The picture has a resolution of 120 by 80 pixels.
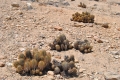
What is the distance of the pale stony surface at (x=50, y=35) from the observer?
7712 mm

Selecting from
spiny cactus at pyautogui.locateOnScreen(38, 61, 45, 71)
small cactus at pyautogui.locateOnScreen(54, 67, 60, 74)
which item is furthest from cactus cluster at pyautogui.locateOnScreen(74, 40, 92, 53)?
spiny cactus at pyautogui.locateOnScreen(38, 61, 45, 71)

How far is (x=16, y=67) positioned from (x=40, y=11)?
23.5ft

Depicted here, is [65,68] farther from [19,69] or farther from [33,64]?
[19,69]

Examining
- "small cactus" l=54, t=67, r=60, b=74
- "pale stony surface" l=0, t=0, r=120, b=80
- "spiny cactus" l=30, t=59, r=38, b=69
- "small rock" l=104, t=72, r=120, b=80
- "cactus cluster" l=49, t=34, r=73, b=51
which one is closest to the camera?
"small rock" l=104, t=72, r=120, b=80

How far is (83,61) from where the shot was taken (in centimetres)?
828

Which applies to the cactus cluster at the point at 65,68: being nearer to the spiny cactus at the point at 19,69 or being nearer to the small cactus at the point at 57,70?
the small cactus at the point at 57,70

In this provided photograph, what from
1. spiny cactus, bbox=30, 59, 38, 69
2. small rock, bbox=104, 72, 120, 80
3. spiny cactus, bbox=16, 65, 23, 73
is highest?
spiny cactus, bbox=30, 59, 38, 69

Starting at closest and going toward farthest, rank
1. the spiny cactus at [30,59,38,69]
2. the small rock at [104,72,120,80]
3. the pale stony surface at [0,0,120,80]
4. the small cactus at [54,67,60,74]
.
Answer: the small rock at [104,72,120,80] → the spiny cactus at [30,59,38,69] → the small cactus at [54,67,60,74] → the pale stony surface at [0,0,120,80]

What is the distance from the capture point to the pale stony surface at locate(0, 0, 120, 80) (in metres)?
7.71

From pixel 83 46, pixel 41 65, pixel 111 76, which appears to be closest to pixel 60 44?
pixel 83 46

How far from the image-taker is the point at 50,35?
10.5 meters

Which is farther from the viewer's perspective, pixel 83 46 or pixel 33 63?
pixel 83 46

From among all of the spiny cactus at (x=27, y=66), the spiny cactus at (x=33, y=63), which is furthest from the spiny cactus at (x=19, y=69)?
the spiny cactus at (x=33, y=63)

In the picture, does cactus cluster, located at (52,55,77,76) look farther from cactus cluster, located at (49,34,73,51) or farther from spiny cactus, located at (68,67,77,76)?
cactus cluster, located at (49,34,73,51)
